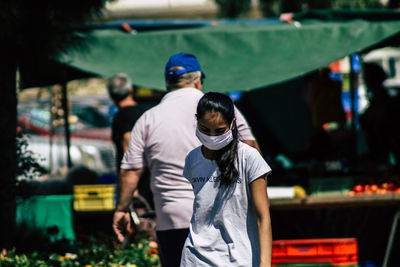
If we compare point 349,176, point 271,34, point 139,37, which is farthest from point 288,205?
point 139,37

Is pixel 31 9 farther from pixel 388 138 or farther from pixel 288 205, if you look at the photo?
pixel 388 138

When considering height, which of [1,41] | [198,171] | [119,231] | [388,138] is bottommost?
[119,231]

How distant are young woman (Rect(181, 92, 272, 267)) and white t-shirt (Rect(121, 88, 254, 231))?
735 mm

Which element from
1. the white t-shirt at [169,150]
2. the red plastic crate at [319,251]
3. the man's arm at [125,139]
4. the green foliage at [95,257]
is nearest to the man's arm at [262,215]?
the white t-shirt at [169,150]

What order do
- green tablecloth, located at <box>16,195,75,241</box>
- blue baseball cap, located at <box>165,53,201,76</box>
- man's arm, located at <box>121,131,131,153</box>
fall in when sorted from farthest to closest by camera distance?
green tablecloth, located at <box>16,195,75,241</box>, man's arm, located at <box>121,131,131,153</box>, blue baseball cap, located at <box>165,53,201,76</box>

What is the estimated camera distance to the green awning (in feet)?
21.7

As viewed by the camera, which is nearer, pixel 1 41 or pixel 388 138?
pixel 1 41

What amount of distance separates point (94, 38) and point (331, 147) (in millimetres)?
3536

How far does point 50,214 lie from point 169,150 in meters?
3.38

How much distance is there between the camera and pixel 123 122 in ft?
19.3

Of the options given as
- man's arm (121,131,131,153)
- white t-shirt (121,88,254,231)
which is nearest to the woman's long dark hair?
white t-shirt (121,88,254,231)

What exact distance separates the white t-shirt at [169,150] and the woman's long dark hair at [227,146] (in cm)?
79

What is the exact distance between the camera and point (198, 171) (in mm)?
3361

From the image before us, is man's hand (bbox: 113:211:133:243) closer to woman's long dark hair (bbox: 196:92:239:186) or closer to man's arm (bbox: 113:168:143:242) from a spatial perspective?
man's arm (bbox: 113:168:143:242)
